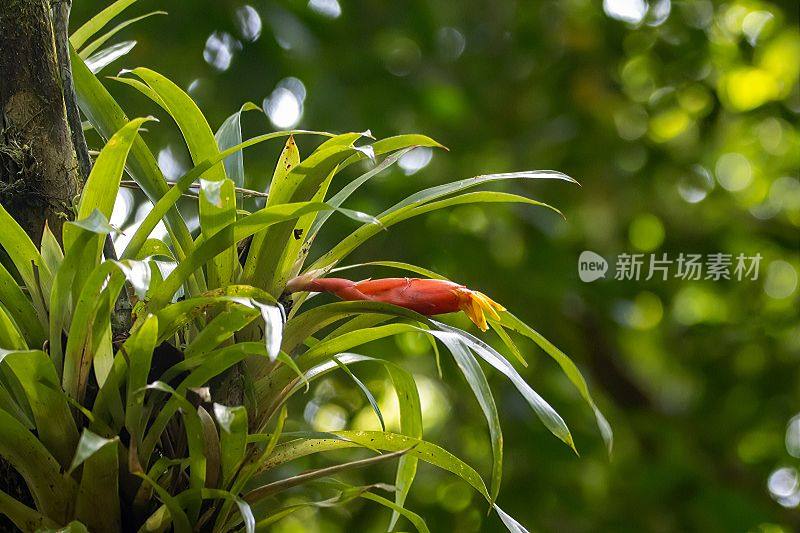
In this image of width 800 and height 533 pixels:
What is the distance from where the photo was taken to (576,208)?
6.81 ft

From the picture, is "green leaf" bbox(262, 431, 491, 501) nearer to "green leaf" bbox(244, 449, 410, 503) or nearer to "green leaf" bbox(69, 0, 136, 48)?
"green leaf" bbox(244, 449, 410, 503)

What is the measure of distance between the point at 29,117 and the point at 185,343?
178mm

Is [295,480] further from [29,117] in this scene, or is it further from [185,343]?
[29,117]

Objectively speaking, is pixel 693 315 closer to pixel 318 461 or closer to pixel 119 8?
pixel 318 461

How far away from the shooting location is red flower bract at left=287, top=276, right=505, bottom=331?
54 cm

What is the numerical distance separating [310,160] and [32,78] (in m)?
0.20

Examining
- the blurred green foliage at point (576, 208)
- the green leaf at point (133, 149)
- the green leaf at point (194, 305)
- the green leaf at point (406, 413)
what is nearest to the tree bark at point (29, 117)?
the green leaf at point (133, 149)

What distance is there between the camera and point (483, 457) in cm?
201

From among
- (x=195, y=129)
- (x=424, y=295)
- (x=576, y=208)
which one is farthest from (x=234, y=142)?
(x=576, y=208)

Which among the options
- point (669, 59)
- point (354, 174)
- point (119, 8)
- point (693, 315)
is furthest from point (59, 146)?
point (693, 315)

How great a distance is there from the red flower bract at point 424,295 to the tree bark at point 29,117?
19cm

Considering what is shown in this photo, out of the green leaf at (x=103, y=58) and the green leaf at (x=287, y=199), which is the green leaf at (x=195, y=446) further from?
the green leaf at (x=103, y=58)

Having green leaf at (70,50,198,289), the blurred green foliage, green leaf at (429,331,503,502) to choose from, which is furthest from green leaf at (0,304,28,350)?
the blurred green foliage

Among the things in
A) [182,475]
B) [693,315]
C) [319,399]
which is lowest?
[182,475]
